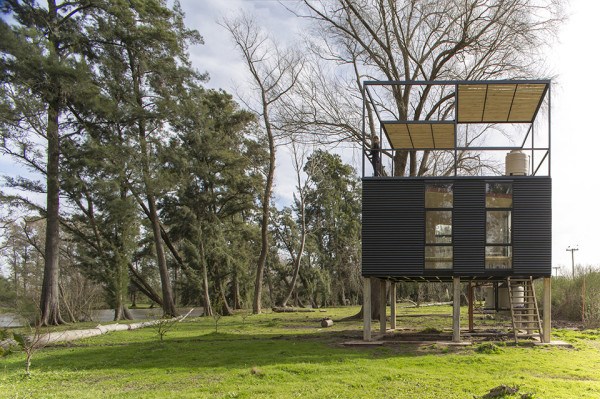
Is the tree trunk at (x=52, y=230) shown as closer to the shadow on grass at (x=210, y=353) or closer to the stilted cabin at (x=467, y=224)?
the shadow on grass at (x=210, y=353)

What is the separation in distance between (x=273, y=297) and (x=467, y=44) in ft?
101

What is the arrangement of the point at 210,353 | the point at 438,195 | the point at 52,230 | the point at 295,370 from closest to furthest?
the point at 295,370
the point at 210,353
the point at 438,195
the point at 52,230

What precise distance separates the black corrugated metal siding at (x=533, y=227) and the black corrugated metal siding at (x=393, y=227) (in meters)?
2.41

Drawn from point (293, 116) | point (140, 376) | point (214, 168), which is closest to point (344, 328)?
point (293, 116)

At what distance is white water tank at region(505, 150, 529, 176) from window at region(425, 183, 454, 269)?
182 centimetres

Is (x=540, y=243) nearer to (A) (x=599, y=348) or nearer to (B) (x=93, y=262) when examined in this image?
(A) (x=599, y=348)

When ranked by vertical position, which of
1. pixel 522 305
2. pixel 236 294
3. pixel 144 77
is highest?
pixel 144 77

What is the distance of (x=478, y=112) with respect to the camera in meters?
16.1

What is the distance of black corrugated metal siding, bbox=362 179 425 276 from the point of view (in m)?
14.0

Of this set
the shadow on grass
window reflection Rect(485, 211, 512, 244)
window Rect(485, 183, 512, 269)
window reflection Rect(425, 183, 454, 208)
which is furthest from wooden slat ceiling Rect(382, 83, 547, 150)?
the shadow on grass

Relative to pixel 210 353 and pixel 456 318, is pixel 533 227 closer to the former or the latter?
pixel 456 318

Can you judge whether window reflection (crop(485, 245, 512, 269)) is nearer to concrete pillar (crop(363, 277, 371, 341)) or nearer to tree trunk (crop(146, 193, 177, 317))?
concrete pillar (crop(363, 277, 371, 341))

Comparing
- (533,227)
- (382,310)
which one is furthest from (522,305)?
Answer: (382,310)

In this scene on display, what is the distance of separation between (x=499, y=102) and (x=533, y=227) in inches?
147
